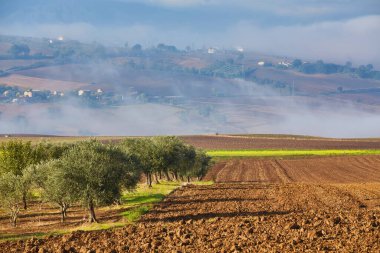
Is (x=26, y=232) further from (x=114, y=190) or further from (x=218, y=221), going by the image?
(x=218, y=221)

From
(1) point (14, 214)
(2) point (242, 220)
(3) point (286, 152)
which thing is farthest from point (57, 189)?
(3) point (286, 152)

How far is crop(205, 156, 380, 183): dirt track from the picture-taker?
104 meters

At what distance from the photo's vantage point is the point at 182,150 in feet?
334

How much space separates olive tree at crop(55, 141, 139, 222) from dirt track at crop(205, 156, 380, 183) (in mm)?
49461

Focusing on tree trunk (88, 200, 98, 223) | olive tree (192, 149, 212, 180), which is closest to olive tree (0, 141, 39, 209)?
tree trunk (88, 200, 98, 223)

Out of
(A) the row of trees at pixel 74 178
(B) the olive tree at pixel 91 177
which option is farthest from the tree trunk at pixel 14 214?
(B) the olive tree at pixel 91 177

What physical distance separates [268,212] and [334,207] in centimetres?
698

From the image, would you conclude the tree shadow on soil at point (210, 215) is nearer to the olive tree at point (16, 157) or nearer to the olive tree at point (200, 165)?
the olive tree at point (16, 157)

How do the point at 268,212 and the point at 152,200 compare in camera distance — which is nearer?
the point at 268,212

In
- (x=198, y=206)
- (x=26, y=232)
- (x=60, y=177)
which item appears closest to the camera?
(x=26, y=232)

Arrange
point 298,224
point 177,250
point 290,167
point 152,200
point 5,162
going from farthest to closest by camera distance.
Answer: point 290,167 → point 5,162 → point 152,200 → point 298,224 → point 177,250

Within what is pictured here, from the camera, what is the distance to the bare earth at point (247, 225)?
3092 cm

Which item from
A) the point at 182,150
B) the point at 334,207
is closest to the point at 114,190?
the point at 334,207

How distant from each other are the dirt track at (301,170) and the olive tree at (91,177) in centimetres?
4946
